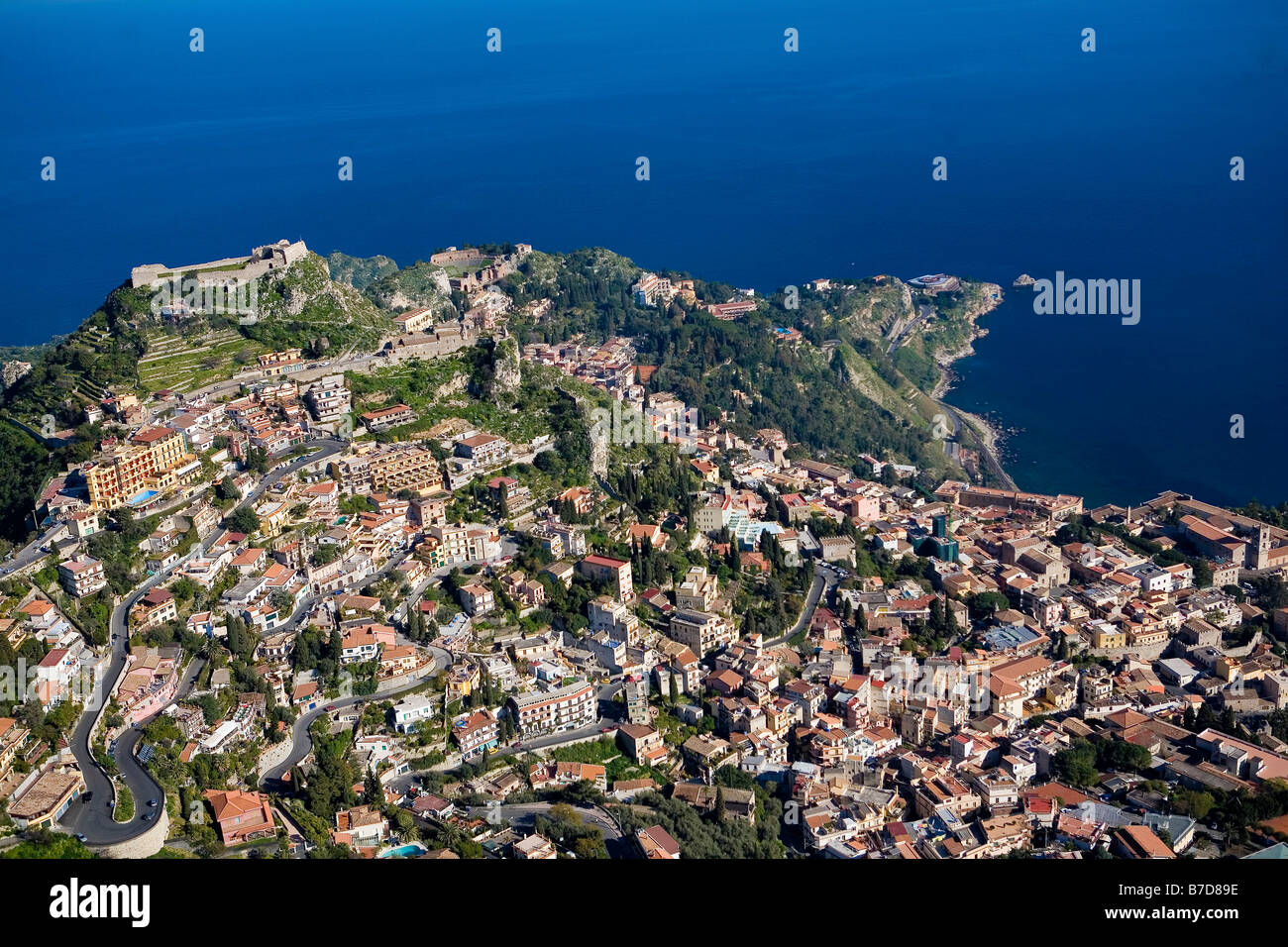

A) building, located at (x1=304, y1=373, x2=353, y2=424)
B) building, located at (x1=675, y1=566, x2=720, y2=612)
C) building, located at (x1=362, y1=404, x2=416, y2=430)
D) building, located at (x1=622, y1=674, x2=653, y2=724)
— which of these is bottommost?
building, located at (x1=622, y1=674, x2=653, y2=724)

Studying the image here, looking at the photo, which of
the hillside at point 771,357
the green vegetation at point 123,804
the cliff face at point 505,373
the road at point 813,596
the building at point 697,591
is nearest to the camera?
the green vegetation at point 123,804

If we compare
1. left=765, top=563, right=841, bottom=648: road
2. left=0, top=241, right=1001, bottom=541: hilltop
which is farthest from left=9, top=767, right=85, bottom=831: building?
left=765, top=563, right=841, bottom=648: road

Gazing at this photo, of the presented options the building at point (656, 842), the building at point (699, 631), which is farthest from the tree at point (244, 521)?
the building at point (656, 842)

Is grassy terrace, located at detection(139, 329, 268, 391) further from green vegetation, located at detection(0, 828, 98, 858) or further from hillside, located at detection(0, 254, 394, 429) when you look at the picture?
green vegetation, located at detection(0, 828, 98, 858)

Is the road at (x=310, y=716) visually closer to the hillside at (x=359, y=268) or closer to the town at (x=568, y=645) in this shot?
the town at (x=568, y=645)

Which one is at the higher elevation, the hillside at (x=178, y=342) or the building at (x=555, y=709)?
the hillside at (x=178, y=342)

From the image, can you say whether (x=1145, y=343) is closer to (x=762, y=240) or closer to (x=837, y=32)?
(x=762, y=240)

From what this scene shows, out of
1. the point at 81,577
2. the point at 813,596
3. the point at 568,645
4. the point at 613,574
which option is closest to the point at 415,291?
the point at 613,574
